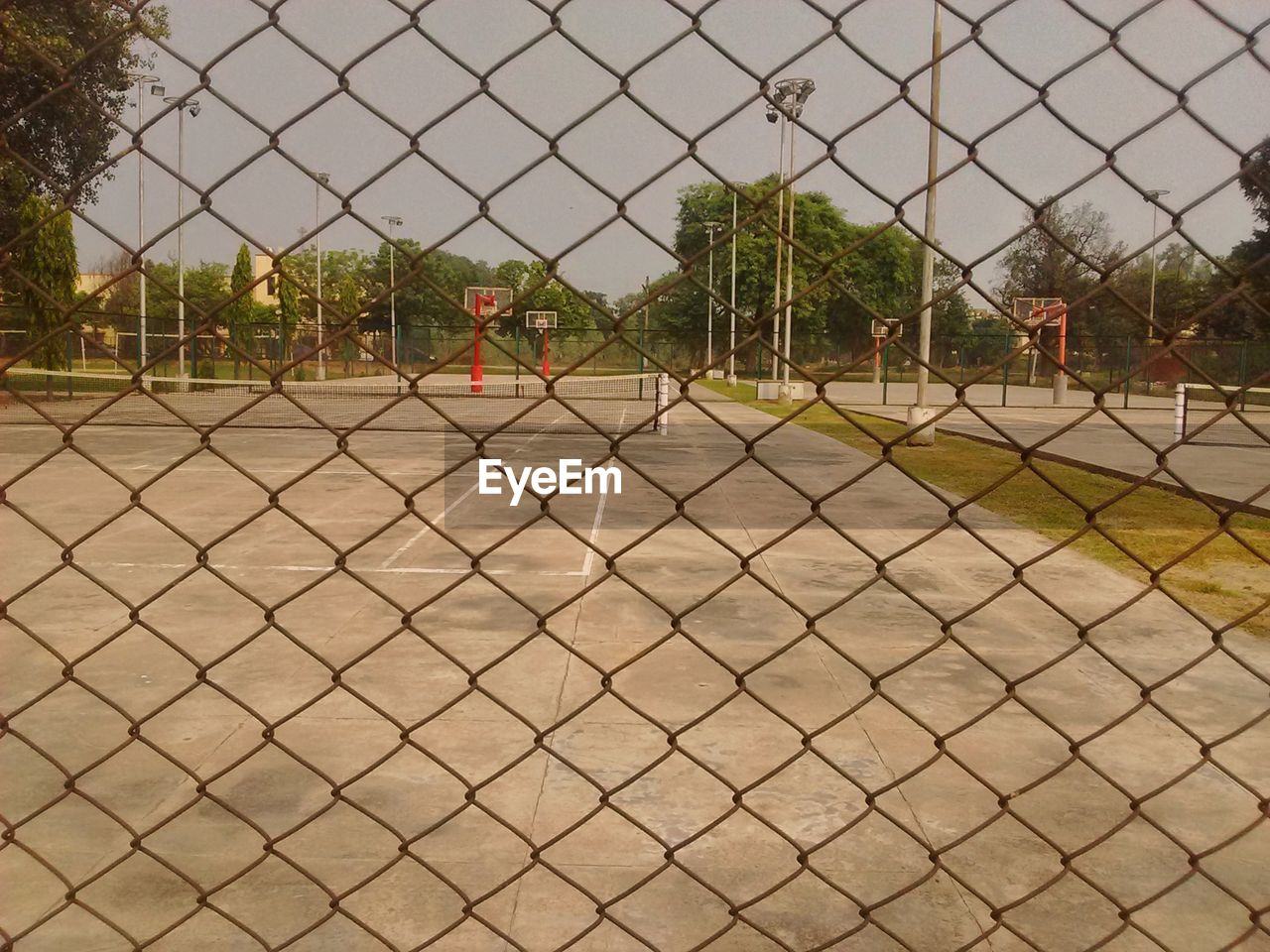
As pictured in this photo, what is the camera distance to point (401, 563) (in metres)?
7.40

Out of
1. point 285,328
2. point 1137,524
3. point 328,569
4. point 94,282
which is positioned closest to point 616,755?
point 328,569

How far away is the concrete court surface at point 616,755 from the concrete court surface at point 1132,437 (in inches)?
41.5

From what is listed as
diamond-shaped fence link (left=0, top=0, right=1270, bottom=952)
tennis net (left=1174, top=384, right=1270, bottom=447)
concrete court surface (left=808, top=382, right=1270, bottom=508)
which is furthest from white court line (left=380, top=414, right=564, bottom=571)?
tennis net (left=1174, top=384, right=1270, bottom=447)

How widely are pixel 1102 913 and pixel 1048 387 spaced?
1752 inches

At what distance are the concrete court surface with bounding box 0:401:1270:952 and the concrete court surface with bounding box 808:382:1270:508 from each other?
1.05 metres

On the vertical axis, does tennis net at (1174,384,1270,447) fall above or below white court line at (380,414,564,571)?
above

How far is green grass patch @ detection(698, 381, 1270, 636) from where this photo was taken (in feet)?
21.4

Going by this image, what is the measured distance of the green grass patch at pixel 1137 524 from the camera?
6.54 metres

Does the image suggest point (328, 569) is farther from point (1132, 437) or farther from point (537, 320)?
point (1132, 437)

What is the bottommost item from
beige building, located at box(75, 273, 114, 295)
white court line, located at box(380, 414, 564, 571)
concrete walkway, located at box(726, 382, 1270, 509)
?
white court line, located at box(380, 414, 564, 571)

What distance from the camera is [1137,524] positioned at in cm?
921

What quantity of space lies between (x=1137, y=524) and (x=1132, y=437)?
6.24 m

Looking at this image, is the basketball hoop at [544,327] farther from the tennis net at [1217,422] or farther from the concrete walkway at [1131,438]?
the tennis net at [1217,422]

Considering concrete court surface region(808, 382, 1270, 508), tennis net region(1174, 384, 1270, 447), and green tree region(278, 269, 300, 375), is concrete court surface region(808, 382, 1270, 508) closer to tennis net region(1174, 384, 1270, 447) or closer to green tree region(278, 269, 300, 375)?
tennis net region(1174, 384, 1270, 447)
